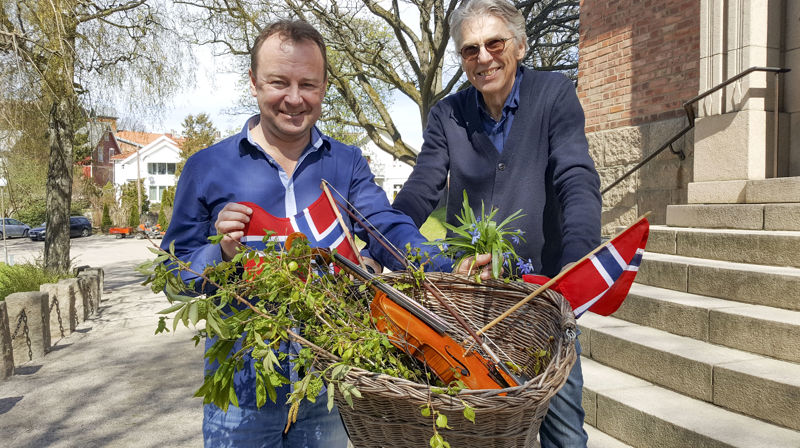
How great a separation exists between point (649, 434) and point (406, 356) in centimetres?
287

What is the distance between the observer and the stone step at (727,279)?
4275mm

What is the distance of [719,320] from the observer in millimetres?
4227

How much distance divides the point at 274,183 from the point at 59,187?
11.7 metres

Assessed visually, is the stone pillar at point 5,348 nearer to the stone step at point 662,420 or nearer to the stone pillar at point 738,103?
the stone step at point 662,420

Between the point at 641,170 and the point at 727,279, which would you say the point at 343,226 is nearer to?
the point at 727,279

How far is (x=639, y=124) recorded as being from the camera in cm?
832

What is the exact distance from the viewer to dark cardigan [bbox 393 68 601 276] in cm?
211

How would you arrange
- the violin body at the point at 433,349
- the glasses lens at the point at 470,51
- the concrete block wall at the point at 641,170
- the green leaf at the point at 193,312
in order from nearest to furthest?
the green leaf at the point at 193,312, the violin body at the point at 433,349, the glasses lens at the point at 470,51, the concrete block wall at the point at 641,170

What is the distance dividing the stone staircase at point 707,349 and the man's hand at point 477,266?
7.55ft

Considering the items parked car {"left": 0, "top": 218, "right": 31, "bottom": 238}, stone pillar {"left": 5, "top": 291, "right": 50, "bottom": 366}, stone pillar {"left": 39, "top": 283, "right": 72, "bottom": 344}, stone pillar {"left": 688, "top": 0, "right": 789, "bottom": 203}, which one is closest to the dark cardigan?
stone pillar {"left": 688, "top": 0, "right": 789, "bottom": 203}

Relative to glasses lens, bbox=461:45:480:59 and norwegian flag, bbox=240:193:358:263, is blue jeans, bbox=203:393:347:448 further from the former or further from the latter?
glasses lens, bbox=461:45:480:59

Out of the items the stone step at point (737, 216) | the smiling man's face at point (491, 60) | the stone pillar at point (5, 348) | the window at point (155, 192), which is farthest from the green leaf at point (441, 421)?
the window at point (155, 192)

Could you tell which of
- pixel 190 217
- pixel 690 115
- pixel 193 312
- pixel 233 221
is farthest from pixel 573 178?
pixel 690 115

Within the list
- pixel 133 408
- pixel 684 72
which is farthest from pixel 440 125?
pixel 684 72
